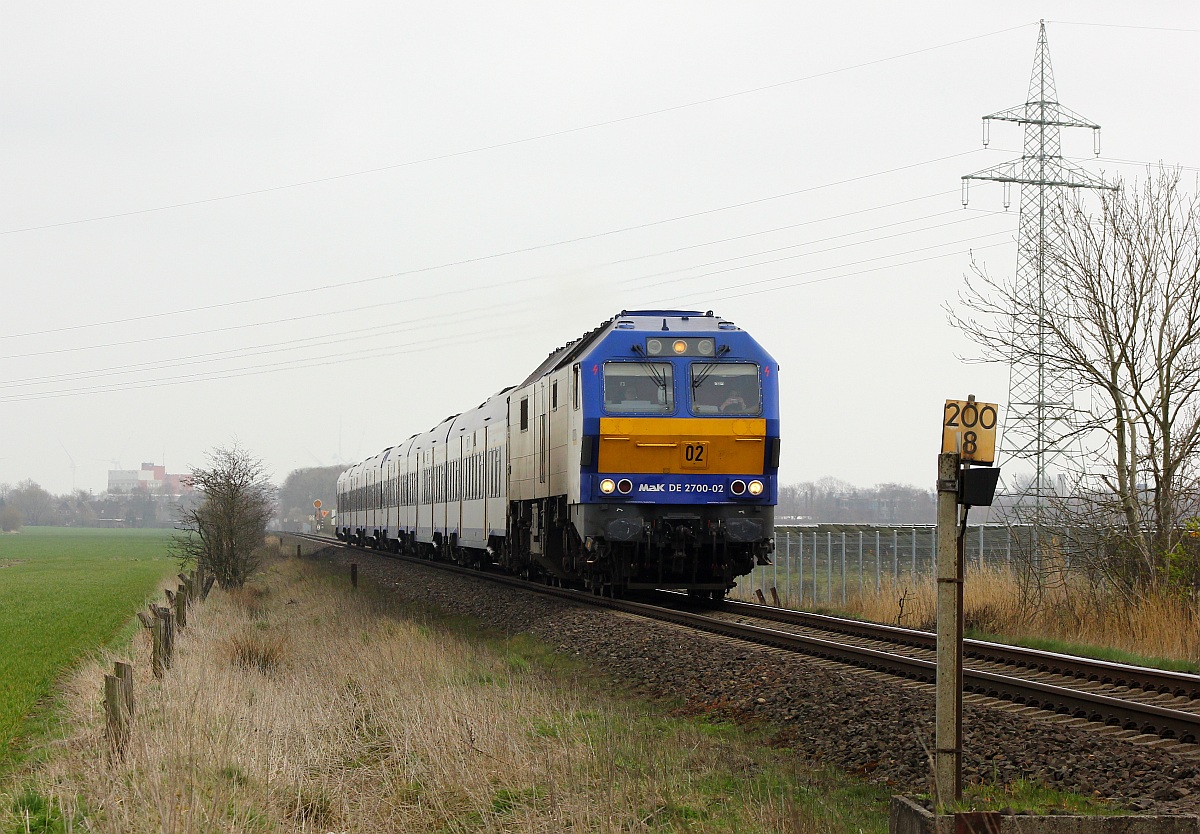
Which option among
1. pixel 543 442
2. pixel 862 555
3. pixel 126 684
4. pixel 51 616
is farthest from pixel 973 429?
pixel 51 616

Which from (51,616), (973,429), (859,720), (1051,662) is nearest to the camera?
(973,429)

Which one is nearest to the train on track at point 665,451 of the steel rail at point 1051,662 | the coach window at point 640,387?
the coach window at point 640,387

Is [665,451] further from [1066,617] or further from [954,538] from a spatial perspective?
[954,538]

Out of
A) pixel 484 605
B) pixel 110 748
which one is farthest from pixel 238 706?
pixel 484 605

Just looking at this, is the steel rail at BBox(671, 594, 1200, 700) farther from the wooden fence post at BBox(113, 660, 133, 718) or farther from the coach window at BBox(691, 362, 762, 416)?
the wooden fence post at BBox(113, 660, 133, 718)

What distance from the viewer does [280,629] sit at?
838 inches

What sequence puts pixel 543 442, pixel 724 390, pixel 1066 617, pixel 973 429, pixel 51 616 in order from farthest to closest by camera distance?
pixel 51 616, pixel 543 442, pixel 724 390, pixel 1066 617, pixel 973 429

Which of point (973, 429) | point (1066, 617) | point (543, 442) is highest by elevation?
point (543, 442)

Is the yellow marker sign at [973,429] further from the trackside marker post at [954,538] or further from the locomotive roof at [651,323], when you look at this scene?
the locomotive roof at [651,323]

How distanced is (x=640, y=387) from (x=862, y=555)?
7722mm

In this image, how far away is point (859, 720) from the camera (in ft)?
30.9

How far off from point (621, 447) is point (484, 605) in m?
5.26

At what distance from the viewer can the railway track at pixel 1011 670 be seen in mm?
9078

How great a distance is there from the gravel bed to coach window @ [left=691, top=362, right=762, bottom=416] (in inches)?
138
